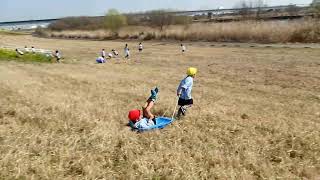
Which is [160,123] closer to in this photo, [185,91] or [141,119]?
[141,119]

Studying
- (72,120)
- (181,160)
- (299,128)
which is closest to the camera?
(181,160)

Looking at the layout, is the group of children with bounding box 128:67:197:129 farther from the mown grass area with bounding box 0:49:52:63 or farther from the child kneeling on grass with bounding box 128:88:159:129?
the mown grass area with bounding box 0:49:52:63

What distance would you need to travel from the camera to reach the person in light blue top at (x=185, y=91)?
1184 cm

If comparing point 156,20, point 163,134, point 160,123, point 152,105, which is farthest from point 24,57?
point 156,20

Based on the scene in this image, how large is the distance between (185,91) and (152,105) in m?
1.07

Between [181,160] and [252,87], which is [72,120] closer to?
[181,160]

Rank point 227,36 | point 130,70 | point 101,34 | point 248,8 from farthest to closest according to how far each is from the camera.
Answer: point 248,8, point 101,34, point 227,36, point 130,70

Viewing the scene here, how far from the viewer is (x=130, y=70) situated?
1072 inches

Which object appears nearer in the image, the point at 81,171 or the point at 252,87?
the point at 81,171

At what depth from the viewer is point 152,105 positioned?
11797mm

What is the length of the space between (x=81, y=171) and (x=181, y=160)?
6.66 ft

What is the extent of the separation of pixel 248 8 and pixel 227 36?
76441mm

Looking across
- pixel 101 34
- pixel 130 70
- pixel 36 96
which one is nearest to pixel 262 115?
pixel 36 96

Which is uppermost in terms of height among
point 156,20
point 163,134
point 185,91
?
point 156,20
